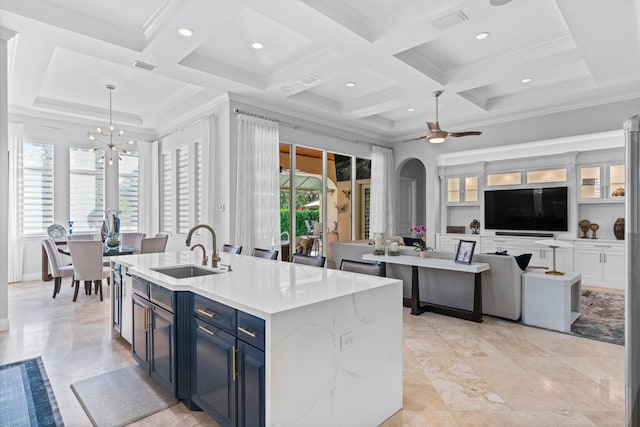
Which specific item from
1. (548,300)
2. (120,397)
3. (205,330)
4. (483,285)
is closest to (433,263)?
(483,285)

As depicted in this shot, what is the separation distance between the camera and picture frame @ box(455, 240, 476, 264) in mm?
3949

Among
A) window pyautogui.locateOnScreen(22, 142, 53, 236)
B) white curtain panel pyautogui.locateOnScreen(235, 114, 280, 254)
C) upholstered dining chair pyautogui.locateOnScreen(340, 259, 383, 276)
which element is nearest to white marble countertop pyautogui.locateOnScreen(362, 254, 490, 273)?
upholstered dining chair pyautogui.locateOnScreen(340, 259, 383, 276)

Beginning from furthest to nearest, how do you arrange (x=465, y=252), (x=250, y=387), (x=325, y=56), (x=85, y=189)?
(x=85, y=189) < (x=325, y=56) < (x=465, y=252) < (x=250, y=387)

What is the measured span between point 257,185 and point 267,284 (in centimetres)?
366

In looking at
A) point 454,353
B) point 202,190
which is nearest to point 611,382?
point 454,353

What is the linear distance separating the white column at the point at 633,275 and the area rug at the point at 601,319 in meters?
2.69

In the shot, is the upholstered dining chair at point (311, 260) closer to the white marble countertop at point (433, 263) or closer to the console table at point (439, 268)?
the console table at point (439, 268)

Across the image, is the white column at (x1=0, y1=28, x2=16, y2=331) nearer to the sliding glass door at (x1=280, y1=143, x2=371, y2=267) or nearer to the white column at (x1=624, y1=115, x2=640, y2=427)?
the sliding glass door at (x1=280, y1=143, x2=371, y2=267)

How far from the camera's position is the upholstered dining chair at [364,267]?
260 cm

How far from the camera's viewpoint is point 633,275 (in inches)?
53.5

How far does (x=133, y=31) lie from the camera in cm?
373

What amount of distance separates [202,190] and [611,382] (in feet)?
17.9

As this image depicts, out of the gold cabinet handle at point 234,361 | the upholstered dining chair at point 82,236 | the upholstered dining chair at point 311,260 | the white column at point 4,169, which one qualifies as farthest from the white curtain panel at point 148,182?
the gold cabinet handle at point 234,361

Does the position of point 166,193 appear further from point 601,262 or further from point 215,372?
point 601,262
